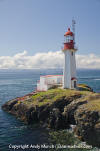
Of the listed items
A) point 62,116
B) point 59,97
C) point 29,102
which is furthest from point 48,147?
point 29,102

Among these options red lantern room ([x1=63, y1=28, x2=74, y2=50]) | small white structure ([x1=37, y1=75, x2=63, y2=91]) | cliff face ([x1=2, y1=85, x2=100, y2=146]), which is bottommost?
cliff face ([x1=2, y1=85, x2=100, y2=146])

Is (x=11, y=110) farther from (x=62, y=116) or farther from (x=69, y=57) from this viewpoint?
(x=69, y=57)

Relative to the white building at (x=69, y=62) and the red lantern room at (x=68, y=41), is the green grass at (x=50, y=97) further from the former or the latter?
the red lantern room at (x=68, y=41)

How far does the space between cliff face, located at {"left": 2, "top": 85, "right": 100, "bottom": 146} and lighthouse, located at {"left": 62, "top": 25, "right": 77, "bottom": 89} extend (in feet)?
17.0

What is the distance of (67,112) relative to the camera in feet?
91.5

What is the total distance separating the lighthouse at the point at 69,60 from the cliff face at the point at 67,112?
517 centimetres

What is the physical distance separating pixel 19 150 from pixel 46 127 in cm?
778

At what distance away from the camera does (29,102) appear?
3291 centimetres

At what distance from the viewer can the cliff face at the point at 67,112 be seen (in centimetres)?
2254

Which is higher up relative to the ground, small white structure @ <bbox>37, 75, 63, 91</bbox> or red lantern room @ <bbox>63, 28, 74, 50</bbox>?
red lantern room @ <bbox>63, 28, 74, 50</bbox>

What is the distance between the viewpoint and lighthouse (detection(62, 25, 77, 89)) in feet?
116

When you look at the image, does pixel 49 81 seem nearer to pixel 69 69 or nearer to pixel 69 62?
pixel 69 69

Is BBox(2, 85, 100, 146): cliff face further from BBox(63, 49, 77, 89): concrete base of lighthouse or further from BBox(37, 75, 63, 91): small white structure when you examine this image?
BBox(37, 75, 63, 91): small white structure

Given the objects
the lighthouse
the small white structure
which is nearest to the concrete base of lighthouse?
the lighthouse
